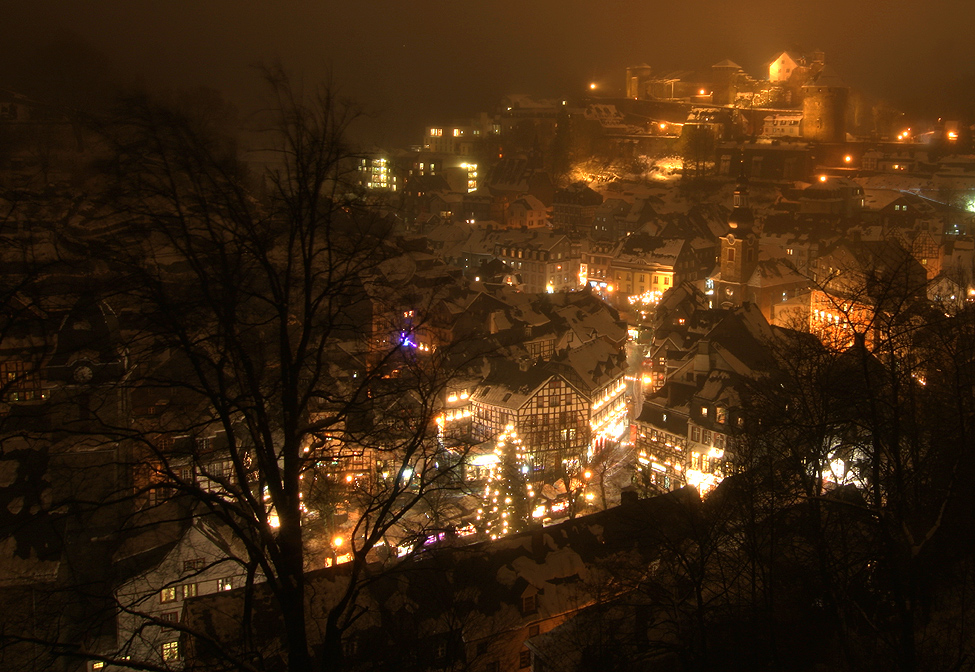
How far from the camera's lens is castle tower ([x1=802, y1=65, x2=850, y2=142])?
44.5 meters

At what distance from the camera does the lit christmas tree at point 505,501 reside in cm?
1670

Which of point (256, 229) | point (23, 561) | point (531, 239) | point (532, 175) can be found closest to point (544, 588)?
point (23, 561)

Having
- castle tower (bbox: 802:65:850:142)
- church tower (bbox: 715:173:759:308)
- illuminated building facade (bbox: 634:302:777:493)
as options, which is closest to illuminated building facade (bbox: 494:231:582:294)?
church tower (bbox: 715:173:759:308)

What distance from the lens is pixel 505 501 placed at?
17297 mm

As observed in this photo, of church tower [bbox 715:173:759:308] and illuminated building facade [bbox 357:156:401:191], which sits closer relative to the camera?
illuminated building facade [bbox 357:156:401:191]

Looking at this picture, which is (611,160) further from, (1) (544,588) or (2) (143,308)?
(2) (143,308)

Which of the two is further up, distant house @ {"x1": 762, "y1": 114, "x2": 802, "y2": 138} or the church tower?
distant house @ {"x1": 762, "y1": 114, "x2": 802, "y2": 138}

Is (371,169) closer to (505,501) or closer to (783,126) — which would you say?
(505,501)

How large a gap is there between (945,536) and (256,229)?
602 centimetres

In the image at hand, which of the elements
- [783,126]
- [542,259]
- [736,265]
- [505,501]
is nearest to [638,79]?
[783,126]

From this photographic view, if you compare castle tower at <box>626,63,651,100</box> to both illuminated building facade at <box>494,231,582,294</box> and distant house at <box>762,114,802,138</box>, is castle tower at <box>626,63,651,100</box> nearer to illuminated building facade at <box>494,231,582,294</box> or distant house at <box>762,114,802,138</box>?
distant house at <box>762,114,802,138</box>

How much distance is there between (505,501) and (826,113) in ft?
120

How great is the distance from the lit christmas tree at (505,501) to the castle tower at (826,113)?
3453 centimetres

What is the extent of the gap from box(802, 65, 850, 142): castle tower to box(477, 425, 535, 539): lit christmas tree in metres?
34.5
